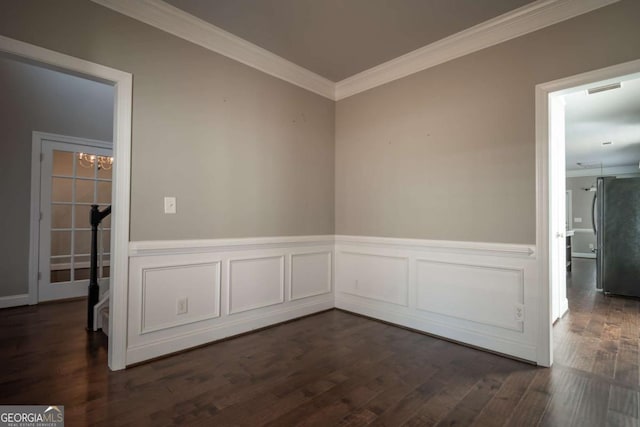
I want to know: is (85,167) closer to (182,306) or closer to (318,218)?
(182,306)

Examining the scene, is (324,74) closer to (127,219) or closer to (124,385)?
(127,219)

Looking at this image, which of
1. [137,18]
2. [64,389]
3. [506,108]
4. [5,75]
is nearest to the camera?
[64,389]

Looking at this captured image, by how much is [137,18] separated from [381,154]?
8.08 feet

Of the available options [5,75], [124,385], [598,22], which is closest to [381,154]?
[598,22]

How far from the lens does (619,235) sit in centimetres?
449

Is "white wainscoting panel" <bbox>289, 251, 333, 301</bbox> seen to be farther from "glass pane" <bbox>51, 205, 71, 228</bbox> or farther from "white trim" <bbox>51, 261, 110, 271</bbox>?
"glass pane" <bbox>51, 205, 71, 228</bbox>

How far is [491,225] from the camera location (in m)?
2.58

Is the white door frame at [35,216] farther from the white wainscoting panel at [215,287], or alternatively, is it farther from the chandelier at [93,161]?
the white wainscoting panel at [215,287]

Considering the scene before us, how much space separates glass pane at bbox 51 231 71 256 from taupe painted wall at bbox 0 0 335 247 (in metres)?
2.89

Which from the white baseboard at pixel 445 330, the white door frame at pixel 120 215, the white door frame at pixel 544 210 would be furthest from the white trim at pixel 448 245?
the white door frame at pixel 120 215

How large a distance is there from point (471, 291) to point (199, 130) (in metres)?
2.78

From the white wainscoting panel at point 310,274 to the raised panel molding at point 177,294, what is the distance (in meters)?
0.91

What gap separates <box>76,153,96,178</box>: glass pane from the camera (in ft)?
14.2

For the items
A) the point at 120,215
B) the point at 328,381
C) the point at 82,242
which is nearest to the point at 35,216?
the point at 82,242
